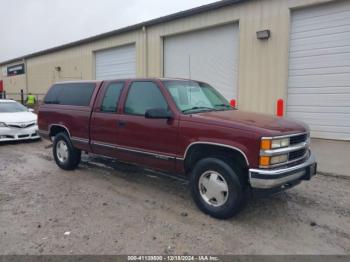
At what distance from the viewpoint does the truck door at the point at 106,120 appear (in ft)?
18.4

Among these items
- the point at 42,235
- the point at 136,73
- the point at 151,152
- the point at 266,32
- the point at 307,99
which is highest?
the point at 266,32

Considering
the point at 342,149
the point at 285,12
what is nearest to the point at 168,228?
the point at 342,149

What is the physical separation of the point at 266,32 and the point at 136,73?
720 cm

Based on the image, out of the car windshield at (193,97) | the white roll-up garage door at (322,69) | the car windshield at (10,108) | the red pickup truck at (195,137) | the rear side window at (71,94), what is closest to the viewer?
the red pickup truck at (195,137)

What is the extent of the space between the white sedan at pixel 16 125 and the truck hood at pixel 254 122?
7259 mm

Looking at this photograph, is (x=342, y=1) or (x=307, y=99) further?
(x=307, y=99)

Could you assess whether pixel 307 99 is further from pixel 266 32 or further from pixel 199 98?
pixel 199 98

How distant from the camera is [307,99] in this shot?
9922 mm

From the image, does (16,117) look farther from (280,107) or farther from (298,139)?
(298,139)

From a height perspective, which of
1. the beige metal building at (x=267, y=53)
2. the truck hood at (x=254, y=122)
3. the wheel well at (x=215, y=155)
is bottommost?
the wheel well at (x=215, y=155)

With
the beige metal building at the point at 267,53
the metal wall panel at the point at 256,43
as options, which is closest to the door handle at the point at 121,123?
the beige metal building at the point at 267,53

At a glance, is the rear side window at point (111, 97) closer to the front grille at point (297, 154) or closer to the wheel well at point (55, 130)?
the wheel well at point (55, 130)

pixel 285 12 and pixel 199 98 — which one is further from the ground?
pixel 285 12

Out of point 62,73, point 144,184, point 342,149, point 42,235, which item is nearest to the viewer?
point 42,235
